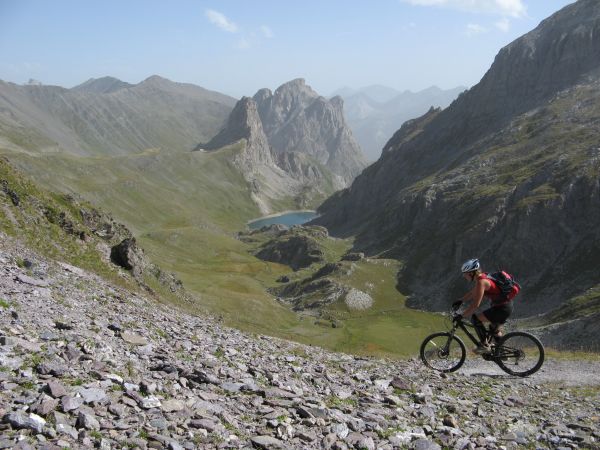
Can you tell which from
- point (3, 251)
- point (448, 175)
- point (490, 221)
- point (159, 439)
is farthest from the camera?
point (448, 175)

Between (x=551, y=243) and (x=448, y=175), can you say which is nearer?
(x=551, y=243)

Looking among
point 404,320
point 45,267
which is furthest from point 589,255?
point 45,267

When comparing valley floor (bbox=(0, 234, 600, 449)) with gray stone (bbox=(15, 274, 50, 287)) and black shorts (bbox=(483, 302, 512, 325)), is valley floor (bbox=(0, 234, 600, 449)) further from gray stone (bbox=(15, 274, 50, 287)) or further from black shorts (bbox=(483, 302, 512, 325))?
black shorts (bbox=(483, 302, 512, 325))

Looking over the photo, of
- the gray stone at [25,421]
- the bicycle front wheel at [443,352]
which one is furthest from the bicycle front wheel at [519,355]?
the gray stone at [25,421]

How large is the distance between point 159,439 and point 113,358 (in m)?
5.31

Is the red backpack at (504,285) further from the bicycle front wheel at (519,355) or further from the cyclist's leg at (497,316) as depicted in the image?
the bicycle front wheel at (519,355)

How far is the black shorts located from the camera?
19391 mm

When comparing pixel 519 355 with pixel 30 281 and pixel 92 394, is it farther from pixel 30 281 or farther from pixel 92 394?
pixel 30 281

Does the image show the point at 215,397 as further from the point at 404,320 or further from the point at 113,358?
the point at 404,320

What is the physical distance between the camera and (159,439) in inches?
446

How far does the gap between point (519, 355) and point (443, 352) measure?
9.56ft

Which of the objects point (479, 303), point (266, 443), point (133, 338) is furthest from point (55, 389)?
point (479, 303)

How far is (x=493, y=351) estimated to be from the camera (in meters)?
20.2

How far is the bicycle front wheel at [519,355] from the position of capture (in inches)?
786
